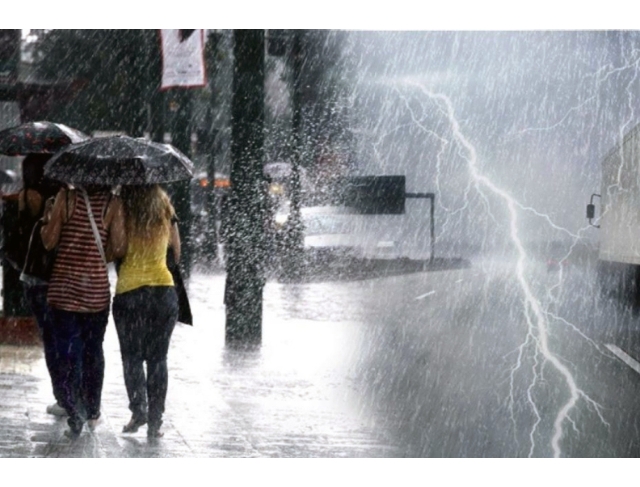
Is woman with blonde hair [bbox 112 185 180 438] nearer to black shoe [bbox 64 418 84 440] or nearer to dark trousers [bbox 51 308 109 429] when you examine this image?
dark trousers [bbox 51 308 109 429]

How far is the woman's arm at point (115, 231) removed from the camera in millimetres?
6129

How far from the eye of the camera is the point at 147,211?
6.14m

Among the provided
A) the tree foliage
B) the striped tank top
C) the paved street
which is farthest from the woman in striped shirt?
the tree foliage

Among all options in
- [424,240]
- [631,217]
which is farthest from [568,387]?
[424,240]

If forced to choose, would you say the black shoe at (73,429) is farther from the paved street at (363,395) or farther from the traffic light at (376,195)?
the traffic light at (376,195)

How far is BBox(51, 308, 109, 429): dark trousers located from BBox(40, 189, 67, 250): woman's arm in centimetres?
36

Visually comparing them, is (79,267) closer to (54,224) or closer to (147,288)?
(54,224)

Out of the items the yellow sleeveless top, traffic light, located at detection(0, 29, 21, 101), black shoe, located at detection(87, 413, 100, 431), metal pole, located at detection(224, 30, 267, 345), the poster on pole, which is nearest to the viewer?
the yellow sleeveless top

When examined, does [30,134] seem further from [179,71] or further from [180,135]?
[180,135]

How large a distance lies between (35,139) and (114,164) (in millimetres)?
883

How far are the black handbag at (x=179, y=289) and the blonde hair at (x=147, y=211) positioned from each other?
24cm

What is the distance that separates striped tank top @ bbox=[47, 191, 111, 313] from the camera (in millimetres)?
6113

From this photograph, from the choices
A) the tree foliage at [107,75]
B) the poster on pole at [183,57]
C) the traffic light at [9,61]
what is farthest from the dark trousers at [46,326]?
the tree foliage at [107,75]

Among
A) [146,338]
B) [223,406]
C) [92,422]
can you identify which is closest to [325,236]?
[223,406]
